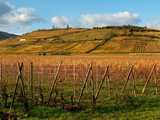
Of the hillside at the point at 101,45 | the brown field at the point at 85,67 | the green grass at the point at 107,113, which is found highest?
the green grass at the point at 107,113

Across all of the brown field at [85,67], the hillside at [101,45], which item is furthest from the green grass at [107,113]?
the hillside at [101,45]

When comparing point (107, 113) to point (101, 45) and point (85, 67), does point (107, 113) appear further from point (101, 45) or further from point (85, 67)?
point (101, 45)

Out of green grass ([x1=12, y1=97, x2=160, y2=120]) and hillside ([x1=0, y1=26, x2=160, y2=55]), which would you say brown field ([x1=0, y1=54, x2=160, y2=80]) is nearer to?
green grass ([x1=12, y1=97, x2=160, y2=120])

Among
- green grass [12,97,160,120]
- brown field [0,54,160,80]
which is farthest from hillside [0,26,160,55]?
green grass [12,97,160,120]

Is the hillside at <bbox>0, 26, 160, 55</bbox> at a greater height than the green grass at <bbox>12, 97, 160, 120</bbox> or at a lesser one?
lesser

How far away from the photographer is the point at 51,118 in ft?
66.8

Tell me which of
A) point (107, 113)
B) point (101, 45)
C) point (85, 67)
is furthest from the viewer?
point (101, 45)

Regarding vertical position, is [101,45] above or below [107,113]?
below

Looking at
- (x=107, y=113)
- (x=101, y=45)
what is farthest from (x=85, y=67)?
(x=101, y=45)

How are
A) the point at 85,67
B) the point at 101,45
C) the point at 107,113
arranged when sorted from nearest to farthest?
1. the point at 107,113
2. the point at 85,67
3. the point at 101,45

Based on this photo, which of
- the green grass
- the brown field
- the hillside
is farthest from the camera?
the hillside

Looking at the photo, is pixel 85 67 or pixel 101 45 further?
pixel 101 45

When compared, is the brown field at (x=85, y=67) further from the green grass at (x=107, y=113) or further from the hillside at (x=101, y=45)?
the hillside at (x=101, y=45)

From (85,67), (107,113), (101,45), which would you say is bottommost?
(101,45)
